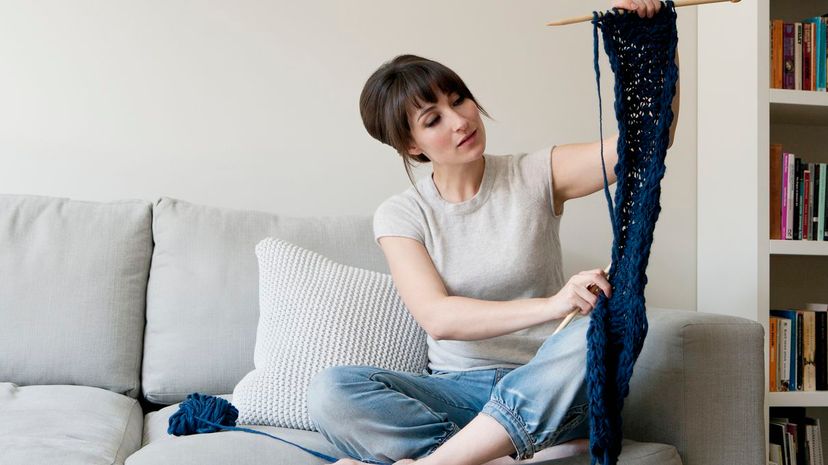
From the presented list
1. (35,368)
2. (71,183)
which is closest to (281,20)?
(71,183)

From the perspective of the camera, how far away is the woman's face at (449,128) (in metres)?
1.54

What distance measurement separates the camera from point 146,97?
2205 millimetres

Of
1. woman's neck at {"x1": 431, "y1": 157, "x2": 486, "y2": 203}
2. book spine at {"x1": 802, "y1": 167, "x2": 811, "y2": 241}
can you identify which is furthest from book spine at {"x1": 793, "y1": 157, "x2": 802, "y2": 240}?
woman's neck at {"x1": 431, "y1": 157, "x2": 486, "y2": 203}

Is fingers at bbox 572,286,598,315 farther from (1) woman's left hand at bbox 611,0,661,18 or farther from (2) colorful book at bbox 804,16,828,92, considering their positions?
(2) colorful book at bbox 804,16,828,92

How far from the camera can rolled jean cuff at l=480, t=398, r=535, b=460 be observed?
1.24m

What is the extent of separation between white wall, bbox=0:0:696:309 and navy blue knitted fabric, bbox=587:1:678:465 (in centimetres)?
111

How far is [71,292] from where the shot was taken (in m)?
1.85

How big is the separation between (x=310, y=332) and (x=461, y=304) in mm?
400

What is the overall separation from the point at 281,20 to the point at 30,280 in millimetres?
940

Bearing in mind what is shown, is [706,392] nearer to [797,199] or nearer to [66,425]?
[797,199]

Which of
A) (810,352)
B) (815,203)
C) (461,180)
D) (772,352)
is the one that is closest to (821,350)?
(810,352)

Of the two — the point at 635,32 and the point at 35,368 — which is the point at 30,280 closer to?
the point at 35,368

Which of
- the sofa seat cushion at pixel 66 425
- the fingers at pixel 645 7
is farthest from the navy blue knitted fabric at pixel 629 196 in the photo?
the sofa seat cushion at pixel 66 425

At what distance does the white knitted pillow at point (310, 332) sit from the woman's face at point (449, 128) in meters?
0.34
